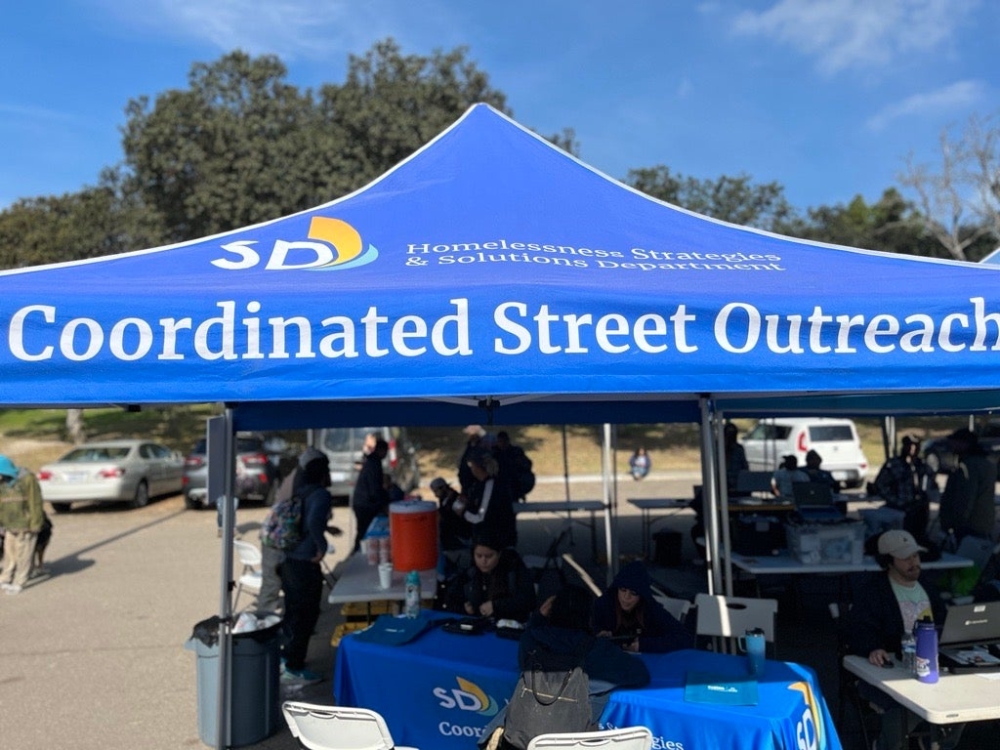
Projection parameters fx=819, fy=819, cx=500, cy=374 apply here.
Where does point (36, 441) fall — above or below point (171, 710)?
above

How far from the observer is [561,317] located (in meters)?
3.05

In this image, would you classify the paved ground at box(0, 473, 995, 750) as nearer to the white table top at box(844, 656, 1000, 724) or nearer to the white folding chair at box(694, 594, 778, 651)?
the white folding chair at box(694, 594, 778, 651)

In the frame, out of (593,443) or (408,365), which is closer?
(408,365)

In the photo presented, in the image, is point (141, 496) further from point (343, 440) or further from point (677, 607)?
point (677, 607)

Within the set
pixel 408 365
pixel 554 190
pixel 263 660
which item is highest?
pixel 554 190

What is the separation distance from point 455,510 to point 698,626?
4.64 m

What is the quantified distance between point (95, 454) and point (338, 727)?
16034 mm

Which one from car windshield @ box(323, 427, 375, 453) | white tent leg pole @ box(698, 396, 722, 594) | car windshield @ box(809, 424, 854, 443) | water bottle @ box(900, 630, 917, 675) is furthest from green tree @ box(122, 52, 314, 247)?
water bottle @ box(900, 630, 917, 675)

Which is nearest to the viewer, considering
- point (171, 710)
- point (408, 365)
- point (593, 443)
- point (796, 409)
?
point (408, 365)

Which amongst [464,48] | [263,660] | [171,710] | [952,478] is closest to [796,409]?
[952,478]

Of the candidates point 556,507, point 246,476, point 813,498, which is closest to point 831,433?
point 556,507

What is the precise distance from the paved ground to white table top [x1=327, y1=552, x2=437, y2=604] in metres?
0.77

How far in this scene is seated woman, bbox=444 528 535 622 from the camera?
582cm

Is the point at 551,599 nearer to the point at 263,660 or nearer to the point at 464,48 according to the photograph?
the point at 263,660
